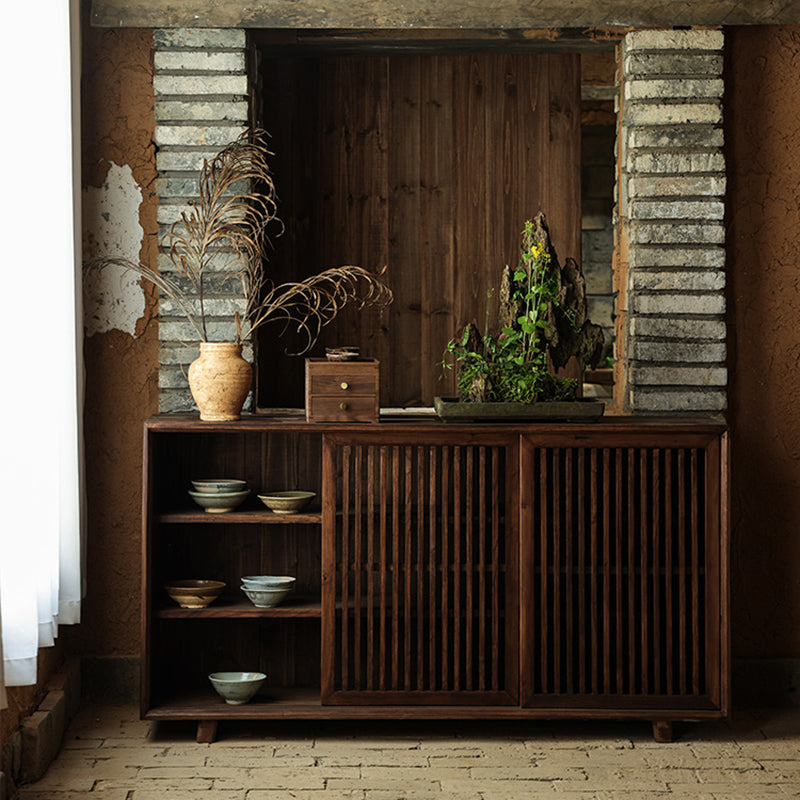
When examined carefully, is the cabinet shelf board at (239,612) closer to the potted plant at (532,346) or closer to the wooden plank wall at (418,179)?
the potted plant at (532,346)

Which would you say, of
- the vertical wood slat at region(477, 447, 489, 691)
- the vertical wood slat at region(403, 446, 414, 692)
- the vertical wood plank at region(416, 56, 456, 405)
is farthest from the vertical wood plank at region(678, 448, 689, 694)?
the vertical wood plank at region(416, 56, 456, 405)

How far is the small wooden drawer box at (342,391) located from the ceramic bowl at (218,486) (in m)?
0.36

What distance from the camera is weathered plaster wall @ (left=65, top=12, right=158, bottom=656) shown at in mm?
3537

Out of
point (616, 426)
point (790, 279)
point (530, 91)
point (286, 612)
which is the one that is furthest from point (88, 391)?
point (790, 279)

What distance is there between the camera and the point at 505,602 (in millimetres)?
3221

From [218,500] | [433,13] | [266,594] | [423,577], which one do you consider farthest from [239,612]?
[433,13]

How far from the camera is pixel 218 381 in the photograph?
3193 millimetres

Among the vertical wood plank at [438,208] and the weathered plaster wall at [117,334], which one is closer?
the weathered plaster wall at [117,334]

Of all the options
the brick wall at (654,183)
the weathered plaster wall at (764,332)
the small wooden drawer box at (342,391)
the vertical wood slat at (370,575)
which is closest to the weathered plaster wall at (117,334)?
the brick wall at (654,183)

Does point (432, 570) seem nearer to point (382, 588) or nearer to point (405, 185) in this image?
point (382, 588)

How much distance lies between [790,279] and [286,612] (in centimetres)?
206

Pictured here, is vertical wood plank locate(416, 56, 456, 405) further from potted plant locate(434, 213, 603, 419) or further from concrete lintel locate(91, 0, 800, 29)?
potted plant locate(434, 213, 603, 419)

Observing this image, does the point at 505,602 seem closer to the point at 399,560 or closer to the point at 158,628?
the point at 399,560

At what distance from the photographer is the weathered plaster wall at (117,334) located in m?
3.54
